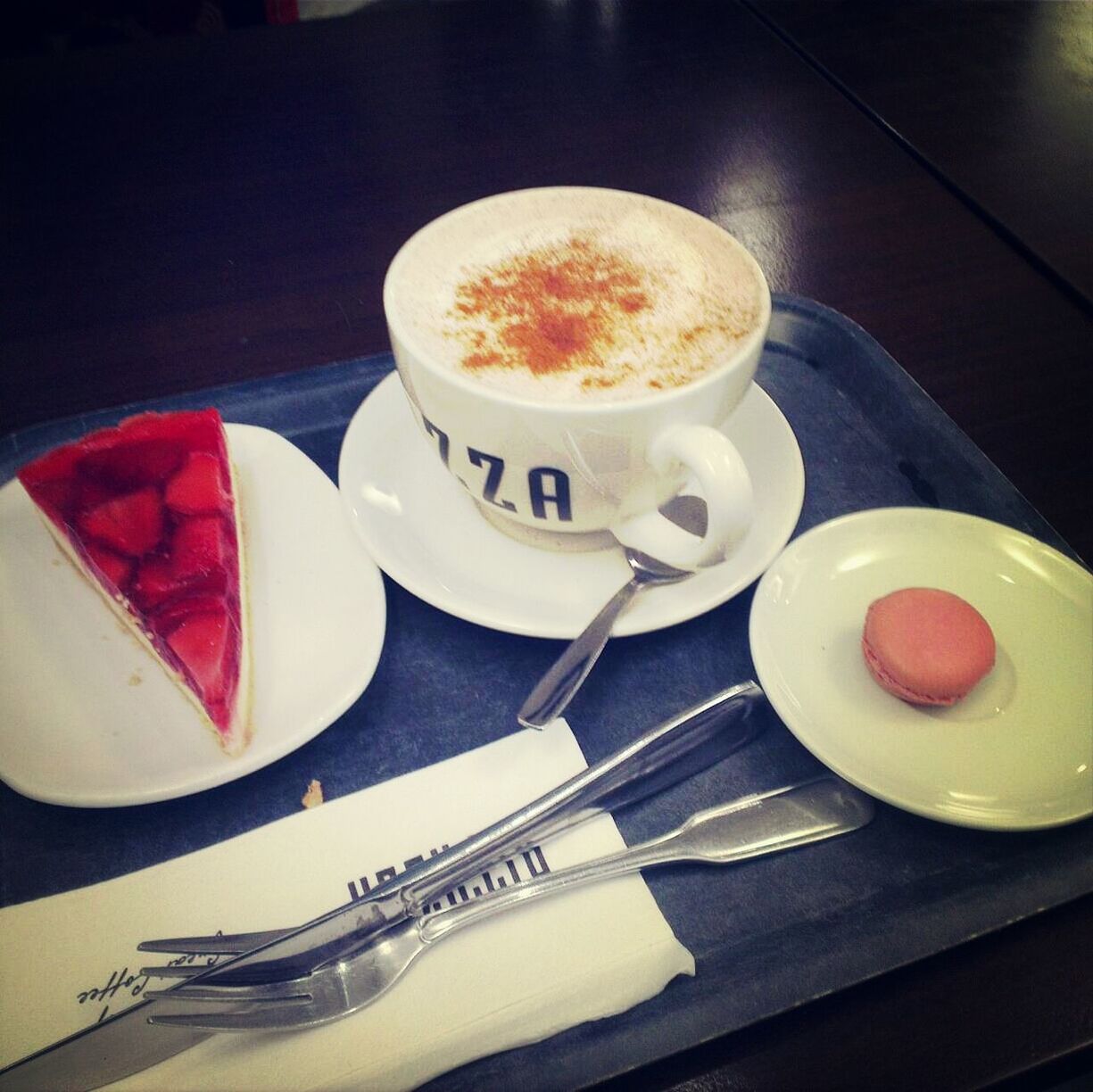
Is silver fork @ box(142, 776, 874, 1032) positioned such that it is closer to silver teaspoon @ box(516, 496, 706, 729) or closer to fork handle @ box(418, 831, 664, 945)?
fork handle @ box(418, 831, 664, 945)

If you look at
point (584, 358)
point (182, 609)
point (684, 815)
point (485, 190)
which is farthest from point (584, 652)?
point (485, 190)

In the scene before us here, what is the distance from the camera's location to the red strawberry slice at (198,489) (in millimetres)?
889

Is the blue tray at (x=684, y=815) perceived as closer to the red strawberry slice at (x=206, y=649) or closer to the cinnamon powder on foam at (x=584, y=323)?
the red strawberry slice at (x=206, y=649)

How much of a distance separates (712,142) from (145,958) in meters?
1.47

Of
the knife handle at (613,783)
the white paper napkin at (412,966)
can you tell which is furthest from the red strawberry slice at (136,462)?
the knife handle at (613,783)

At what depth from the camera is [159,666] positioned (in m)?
0.81

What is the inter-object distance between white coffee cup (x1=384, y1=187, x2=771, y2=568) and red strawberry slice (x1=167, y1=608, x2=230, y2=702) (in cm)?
27

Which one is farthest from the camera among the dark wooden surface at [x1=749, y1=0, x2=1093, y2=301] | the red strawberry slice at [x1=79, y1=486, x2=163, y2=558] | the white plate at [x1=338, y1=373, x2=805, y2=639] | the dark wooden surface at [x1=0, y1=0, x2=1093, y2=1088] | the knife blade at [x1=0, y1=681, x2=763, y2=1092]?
the dark wooden surface at [x1=749, y1=0, x2=1093, y2=301]

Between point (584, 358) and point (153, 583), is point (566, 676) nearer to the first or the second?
point (584, 358)

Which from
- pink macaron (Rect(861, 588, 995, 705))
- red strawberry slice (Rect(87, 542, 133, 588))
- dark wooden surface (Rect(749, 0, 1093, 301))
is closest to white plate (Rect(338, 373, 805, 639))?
pink macaron (Rect(861, 588, 995, 705))

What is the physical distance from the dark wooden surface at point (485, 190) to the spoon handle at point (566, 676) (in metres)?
0.31

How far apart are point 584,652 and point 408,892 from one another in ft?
0.80

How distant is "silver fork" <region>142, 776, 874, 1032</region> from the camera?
569mm

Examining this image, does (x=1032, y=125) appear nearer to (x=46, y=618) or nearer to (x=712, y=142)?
(x=712, y=142)
